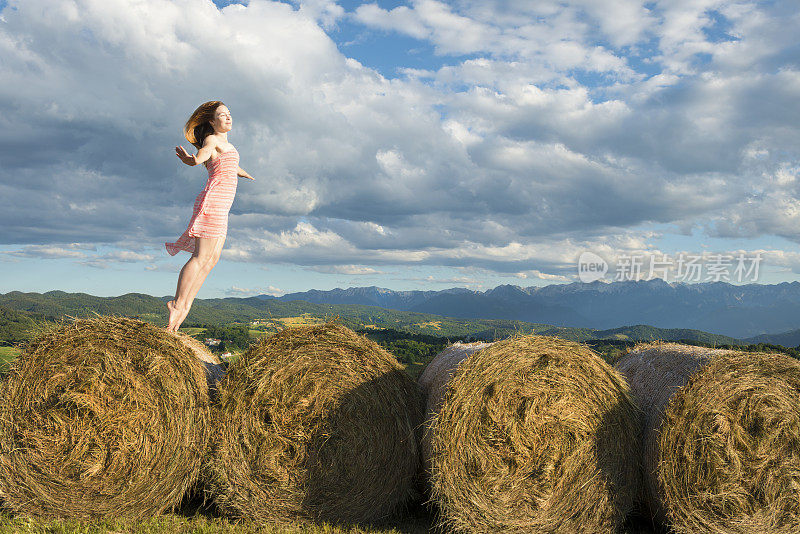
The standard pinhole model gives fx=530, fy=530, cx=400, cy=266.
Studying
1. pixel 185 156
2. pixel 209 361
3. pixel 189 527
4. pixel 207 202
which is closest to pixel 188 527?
pixel 189 527

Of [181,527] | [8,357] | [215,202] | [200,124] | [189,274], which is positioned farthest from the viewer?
[200,124]

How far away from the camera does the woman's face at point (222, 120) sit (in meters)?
6.30

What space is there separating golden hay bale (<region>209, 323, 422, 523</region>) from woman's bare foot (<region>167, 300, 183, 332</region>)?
107 cm

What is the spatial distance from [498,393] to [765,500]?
281cm

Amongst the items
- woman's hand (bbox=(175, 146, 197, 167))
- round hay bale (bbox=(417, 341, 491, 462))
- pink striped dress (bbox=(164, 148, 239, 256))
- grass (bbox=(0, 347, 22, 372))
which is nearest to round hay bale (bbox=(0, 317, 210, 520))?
grass (bbox=(0, 347, 22, 372))

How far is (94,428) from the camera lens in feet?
17.1

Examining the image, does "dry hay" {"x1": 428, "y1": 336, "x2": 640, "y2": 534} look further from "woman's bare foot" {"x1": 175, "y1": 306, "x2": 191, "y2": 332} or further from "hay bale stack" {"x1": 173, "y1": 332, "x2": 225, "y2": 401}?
"woman's bare foot" {"x1": 175, "y1": 306, "x2": 191, "y2": 332}

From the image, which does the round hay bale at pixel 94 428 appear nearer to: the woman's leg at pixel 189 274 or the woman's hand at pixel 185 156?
the woman's leg at pixel 189 274

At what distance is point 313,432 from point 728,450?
4.11 m

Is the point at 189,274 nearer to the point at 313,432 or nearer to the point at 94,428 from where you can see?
the point at 94,428

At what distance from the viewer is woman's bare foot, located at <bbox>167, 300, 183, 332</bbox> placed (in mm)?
5973

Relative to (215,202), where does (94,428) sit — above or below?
below

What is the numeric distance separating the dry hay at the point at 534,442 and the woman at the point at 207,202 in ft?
10.4

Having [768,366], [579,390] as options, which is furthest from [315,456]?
[768,366]
